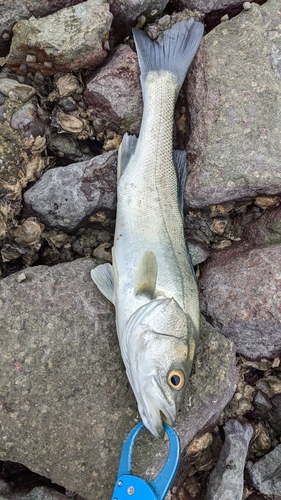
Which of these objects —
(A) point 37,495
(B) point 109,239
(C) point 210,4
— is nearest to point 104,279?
(B) point 109,239

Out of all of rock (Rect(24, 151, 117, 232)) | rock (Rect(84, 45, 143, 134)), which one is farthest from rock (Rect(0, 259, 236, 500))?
rock (Rect(84, 45, 143, 134))

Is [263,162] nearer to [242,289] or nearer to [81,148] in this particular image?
[242,289]

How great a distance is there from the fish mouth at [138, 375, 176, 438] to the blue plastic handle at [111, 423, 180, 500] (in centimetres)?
12

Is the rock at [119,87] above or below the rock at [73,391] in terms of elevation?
above

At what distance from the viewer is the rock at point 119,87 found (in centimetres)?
400

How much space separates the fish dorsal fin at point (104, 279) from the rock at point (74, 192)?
534 mm

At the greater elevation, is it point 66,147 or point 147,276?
point 66,147

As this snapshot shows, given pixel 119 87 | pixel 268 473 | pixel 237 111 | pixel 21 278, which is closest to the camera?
pixel 21 278

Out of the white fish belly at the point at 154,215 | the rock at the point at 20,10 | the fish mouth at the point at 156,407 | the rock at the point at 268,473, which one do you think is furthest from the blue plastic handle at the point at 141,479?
the rock at the point at 20,10

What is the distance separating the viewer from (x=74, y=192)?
3.84m

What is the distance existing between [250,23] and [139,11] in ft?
3.34

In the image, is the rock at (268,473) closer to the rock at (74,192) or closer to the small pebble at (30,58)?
the rock at (74,192)

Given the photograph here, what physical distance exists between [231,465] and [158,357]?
1258mm

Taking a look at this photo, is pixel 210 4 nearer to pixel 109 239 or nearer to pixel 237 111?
pixel 237 111
